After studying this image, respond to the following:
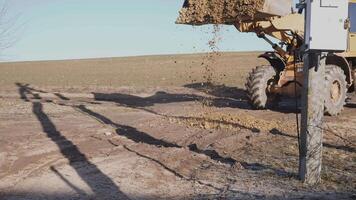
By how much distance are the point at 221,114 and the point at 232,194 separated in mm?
7989

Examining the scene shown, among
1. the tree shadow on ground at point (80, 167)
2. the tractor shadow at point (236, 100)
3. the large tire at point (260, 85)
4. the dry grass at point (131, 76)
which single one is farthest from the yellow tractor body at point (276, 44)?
the dry grass at point (131, 76)

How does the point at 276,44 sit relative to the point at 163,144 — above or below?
above

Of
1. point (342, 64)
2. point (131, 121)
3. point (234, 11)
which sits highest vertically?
point (234, 11)

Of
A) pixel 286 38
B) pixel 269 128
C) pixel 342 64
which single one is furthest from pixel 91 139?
pixel 342 64

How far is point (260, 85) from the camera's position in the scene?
17.0 meters

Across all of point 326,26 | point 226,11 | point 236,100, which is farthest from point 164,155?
point 236,100

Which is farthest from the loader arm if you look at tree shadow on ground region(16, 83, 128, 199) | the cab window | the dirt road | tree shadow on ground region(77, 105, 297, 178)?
tree shadow on ground region(16, 83, 128, 199)

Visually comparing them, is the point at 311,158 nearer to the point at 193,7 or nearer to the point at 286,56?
the point at 193,7

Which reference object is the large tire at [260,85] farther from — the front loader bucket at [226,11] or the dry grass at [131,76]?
the dry grass at [131,76]

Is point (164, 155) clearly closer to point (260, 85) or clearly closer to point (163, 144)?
point (163, 144)

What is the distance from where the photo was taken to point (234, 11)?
1323 cm

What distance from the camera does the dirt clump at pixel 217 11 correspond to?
13.1 meters

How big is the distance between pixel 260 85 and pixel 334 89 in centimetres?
207

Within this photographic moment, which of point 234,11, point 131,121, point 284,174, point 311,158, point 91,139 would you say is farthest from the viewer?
point 131,121
